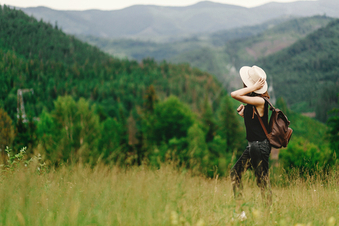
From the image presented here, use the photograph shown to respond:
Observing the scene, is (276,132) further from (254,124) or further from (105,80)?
(105,80)

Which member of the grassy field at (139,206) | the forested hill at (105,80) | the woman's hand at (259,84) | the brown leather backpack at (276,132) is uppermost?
the woman's hand at (259,84)

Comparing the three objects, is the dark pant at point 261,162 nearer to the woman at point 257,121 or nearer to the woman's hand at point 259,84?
the woman at point 257,121

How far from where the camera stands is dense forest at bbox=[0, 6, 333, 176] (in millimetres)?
15156

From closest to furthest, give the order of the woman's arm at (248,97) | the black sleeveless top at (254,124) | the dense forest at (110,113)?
the woman's arm at (248,97) → the black sleeveless top at (254,124) → the dense forest at (110,113)

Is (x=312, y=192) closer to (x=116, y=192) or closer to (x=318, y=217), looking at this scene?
(x=318, y=217)

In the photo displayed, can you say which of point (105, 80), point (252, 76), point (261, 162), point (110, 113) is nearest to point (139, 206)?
point (261, 162)

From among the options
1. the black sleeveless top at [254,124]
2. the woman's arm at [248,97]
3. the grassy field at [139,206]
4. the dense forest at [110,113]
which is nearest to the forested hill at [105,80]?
the dense forest at [110,113]

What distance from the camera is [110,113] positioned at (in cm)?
10612

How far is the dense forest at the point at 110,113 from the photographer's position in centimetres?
1516

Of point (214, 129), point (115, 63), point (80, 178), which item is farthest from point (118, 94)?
point (80, 178)

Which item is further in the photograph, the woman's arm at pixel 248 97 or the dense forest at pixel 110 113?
the dense forest at pixel 110 113

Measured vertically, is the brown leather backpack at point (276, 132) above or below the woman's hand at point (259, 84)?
below

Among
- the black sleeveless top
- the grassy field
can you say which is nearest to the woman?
the black sleeveless top

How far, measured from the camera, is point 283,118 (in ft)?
12.6
